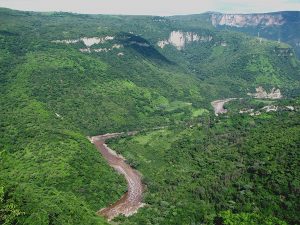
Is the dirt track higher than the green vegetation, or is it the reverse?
the green vegetation

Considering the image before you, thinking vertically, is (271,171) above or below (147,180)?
above

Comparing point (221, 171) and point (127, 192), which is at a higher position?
A: point (221, 171)

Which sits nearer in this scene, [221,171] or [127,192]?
[221,171]

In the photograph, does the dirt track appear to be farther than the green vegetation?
Yes

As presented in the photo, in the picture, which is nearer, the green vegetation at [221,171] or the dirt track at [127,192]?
the green vegetation at [221,171]

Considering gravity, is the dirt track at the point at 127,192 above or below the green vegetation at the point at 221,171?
below

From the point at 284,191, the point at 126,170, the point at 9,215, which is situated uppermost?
the point at 9,215

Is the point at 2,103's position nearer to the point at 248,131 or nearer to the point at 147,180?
the point at 147,180

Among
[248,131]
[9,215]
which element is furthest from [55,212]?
[248,131]
